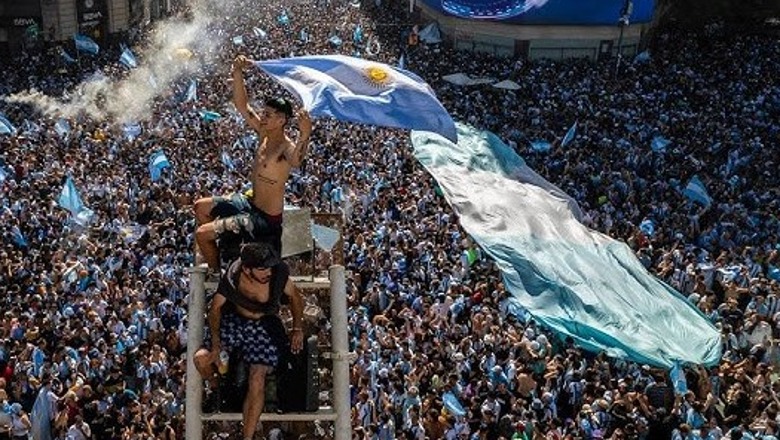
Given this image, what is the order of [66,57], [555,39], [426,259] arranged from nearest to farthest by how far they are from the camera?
1. [426,259]
2. [66,57]
3. [555,39]

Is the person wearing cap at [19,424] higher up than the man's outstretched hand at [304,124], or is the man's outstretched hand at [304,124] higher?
the man's outstretched hand at [304,124]

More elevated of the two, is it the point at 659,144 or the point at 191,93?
the point at 659,144

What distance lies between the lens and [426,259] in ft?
51.8

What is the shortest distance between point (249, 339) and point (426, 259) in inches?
416

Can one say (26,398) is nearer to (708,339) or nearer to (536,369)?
(536,369)

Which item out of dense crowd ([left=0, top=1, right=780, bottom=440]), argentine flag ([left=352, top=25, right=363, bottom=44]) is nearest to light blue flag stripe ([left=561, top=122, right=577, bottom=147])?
dense crowd ([left=0, top=1, right=780, bottom=440])

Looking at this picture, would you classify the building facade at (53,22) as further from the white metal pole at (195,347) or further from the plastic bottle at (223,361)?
the plastic bottle at (223,361)

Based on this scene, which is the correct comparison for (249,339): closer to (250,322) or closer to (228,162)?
(250,322)

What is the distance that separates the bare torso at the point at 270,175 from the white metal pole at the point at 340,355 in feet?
1.77

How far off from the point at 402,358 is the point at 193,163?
9.49 m

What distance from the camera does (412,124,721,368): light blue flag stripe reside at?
526 inches

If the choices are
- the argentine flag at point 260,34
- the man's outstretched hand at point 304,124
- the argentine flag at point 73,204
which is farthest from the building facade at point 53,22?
the man's outstretched hand at point 304,124

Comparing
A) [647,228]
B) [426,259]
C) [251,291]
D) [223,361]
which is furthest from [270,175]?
[647,228]

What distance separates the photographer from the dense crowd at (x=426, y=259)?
37.5 feet
